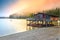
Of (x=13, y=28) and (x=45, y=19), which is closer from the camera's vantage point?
(x=45, y=19)

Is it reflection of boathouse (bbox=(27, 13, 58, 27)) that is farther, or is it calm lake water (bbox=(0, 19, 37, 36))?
reflection of boathouse (bbox=(27, 13, 58, 27))

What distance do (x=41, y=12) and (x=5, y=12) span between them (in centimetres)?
256

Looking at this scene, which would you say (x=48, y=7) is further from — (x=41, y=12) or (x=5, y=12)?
(x=5, y=12)

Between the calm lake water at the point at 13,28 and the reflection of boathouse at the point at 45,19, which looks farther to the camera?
the reflection of boathouse at the point at 45,19

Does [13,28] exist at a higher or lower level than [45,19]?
lower

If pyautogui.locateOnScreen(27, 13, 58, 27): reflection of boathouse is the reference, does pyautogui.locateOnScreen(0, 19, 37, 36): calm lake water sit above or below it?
below

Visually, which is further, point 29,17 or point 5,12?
point 29,17

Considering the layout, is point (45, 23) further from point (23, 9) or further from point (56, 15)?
point (23, 9)

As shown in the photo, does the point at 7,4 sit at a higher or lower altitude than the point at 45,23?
higher

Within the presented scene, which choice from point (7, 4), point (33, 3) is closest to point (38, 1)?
point (33, 3)

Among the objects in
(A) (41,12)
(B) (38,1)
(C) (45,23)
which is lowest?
(C) (45,23)

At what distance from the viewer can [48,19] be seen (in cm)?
1201

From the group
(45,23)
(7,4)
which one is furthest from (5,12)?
(45,23)

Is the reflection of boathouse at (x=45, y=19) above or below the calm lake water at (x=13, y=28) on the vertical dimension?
above
